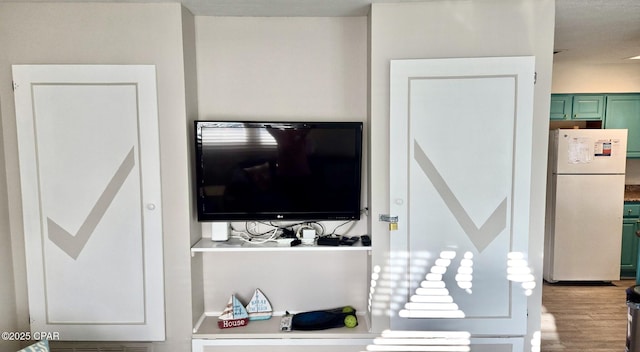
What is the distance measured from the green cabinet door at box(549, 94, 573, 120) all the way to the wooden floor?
75.4 inches

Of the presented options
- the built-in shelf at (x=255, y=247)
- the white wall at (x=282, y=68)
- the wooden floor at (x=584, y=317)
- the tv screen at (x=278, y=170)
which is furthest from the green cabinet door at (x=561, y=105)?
the built-in shelf at (x=255, y=247)

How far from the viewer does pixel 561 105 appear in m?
4.19

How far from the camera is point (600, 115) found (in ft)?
13.7

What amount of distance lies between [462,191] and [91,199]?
228cm

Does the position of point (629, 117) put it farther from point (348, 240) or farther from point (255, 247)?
point (255, 247)

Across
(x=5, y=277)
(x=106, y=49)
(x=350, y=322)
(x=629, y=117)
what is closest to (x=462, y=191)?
(x=350, y=322)

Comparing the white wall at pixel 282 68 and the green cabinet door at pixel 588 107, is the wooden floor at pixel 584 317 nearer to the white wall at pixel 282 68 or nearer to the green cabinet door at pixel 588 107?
the green cabinet door at pixel 588 107

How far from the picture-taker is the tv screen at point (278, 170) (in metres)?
2.32

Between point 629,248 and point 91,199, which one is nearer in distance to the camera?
point 91,199

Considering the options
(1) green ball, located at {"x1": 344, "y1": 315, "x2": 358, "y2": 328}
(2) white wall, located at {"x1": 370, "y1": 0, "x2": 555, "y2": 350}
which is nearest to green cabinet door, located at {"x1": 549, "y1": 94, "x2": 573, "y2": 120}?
(2) white wall, located at {"x1": 370, "y1": 0, "x2": 555, "y2": 350}

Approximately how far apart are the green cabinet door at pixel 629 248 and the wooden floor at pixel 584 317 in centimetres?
14

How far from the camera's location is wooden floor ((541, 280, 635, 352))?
9.43 ft

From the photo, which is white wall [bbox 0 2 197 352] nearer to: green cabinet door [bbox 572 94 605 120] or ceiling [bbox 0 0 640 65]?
ceiling [bbox 0 0 640 65]

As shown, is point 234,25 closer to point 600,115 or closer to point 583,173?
point 583,173
